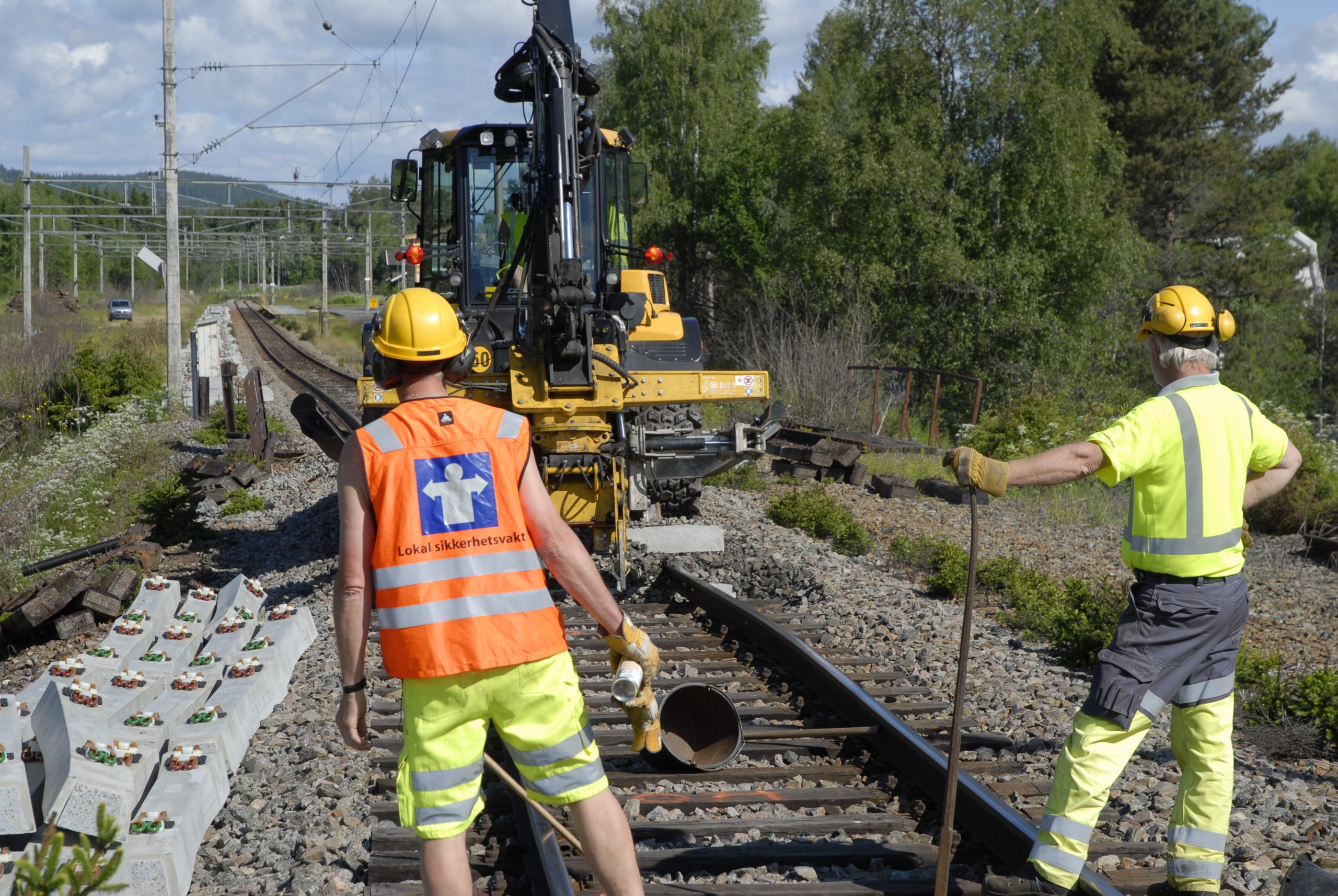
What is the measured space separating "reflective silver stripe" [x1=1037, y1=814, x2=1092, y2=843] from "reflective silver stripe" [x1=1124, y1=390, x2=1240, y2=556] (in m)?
0.88

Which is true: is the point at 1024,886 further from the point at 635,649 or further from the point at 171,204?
the point at 171,204

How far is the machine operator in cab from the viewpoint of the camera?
11.1 ft

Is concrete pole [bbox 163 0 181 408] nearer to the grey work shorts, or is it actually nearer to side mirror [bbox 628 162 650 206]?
side mirror [bbox 628 162 650 206]

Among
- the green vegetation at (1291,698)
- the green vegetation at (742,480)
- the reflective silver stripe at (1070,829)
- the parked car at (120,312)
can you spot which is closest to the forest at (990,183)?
the green vegetation at (742,480)

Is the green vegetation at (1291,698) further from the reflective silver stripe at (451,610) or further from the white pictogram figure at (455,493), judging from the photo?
the white pictogram figure at (455,493)

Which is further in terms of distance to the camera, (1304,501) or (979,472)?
(1304,501)

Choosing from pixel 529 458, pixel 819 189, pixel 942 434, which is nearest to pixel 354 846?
pixel 529 458

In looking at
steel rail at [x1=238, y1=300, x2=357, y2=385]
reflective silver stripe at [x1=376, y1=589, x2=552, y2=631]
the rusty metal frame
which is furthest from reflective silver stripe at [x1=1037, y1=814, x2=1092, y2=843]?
the rusty metal frame

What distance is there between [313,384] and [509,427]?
25.5 m

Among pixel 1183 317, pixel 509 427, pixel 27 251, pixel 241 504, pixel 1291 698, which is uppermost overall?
pixel 27 251

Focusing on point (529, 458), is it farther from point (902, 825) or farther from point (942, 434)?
point (942, 434)

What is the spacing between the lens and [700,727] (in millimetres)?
5273

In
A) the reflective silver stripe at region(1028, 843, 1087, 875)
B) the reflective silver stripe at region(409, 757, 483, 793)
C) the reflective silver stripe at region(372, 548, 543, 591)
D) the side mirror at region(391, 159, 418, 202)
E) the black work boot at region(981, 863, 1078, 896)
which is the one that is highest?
the side mirror at region(391, 159, 418, 202)

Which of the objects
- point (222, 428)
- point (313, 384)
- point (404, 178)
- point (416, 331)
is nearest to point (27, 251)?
point (313, 384)
